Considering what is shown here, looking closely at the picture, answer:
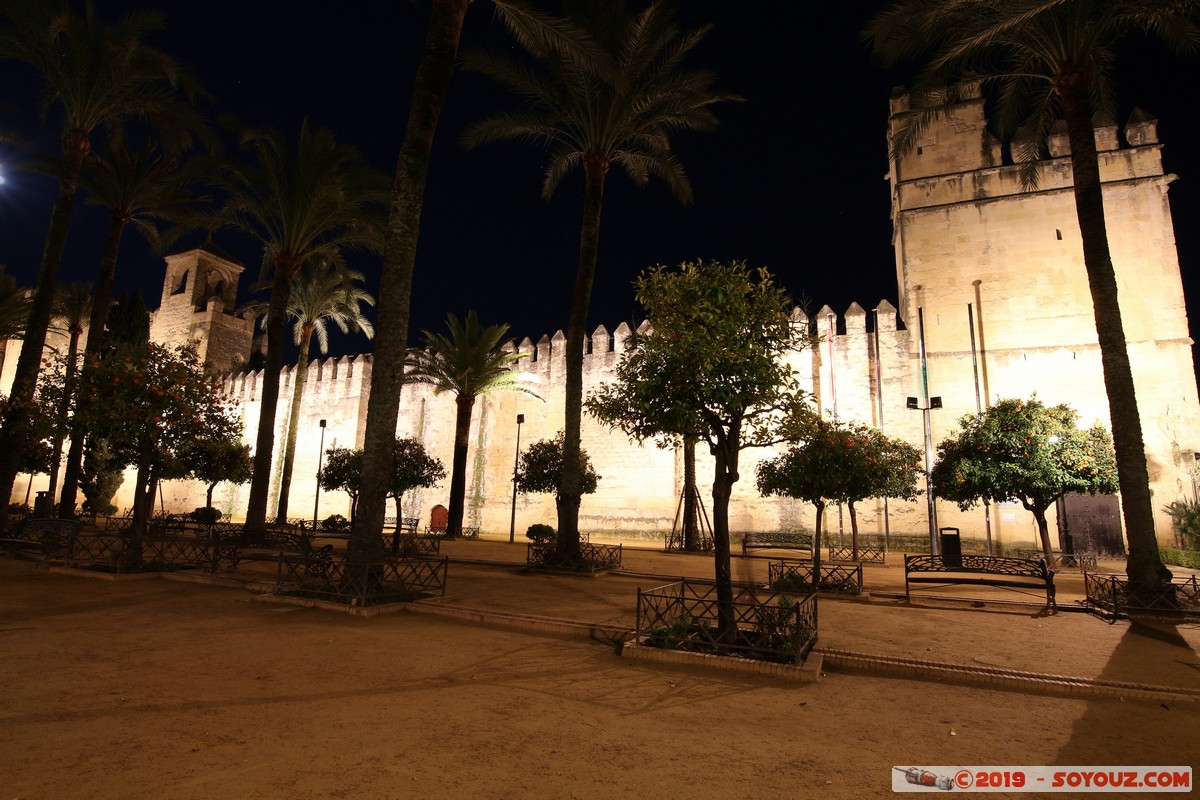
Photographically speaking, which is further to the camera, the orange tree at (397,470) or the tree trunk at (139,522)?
the orange tree at (397,470)

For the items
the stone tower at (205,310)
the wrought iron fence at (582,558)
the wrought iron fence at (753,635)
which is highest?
the stone tower at (205,310)

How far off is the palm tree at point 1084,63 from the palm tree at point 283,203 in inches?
473

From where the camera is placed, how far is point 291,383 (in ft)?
112

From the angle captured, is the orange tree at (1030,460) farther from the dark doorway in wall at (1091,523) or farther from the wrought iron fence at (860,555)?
the dark doorway in wall at (1091,523)

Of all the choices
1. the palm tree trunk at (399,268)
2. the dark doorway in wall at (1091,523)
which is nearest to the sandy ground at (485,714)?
the palm tree trunk at (399,268)

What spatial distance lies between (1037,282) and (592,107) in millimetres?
16998

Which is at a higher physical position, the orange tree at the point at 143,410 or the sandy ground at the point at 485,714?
the orange tree at the point at 143,410

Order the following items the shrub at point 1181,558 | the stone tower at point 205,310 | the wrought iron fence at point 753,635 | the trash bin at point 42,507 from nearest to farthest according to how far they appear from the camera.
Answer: the wrought iron fence at point 753,635, the shrub at point 1181,558, the trash bin at point 42,507, the stone tower at point 205,310

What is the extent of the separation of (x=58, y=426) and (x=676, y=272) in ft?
36.2

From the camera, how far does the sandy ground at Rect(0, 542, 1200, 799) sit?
315 cm

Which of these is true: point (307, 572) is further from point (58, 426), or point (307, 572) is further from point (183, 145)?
point (183, 145)

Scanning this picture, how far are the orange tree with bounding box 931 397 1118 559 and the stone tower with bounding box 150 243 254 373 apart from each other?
Answer: 35042mm

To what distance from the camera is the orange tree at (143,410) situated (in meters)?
10.5

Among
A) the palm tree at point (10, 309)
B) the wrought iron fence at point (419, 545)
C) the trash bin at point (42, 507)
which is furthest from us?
the palm tree at point (10, 309)
